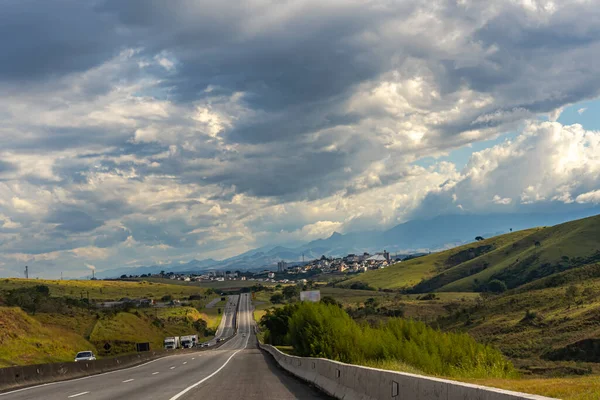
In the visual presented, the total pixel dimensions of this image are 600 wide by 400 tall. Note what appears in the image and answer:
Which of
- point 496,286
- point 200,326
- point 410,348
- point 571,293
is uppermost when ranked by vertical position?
point 410,348

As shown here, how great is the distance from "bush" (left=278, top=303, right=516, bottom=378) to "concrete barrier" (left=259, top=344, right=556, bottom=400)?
2916mm

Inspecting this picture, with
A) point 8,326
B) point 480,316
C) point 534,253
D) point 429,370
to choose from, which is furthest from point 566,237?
point 429,370

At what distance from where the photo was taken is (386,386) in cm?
1335

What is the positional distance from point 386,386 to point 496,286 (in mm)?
167061

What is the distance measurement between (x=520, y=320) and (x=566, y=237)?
12682 centimetres

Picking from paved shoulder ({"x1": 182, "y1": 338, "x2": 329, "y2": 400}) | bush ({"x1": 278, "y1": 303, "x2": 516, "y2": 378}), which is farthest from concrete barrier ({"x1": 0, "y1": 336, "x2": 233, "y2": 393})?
bush ({"x1": 278, "y1": 303, "x2": 516, "y2": 378})

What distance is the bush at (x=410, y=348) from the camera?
23719 millimetres

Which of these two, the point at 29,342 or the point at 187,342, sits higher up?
the point at 29,342

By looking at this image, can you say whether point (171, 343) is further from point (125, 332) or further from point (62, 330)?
point (62, 330)

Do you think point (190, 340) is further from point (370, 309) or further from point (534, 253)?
point (534, 253)

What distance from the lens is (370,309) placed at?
439ft

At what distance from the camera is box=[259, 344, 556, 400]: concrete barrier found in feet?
27.9

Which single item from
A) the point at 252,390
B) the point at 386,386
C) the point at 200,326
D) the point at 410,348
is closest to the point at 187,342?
the point at 200,326

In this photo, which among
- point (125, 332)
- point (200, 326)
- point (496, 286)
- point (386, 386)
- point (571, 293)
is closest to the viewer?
point (386, 386)
